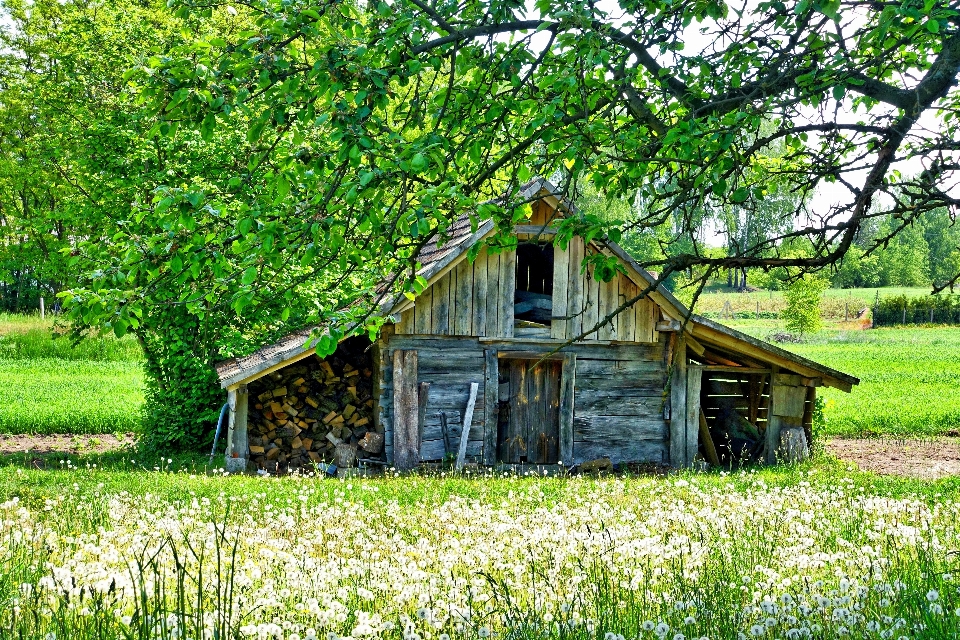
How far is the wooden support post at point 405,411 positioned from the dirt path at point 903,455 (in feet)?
27.7

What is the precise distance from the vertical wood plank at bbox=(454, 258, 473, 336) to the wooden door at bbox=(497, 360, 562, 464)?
1250 mm

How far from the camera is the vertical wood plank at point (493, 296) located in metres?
16.4

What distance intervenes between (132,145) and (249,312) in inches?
151

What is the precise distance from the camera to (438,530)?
7473mm

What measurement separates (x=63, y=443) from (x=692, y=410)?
13.4 m

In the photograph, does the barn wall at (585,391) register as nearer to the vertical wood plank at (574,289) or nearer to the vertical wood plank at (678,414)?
the vertical wood plank at (678,414)

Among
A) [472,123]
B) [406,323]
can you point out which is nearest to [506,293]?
[406,323]

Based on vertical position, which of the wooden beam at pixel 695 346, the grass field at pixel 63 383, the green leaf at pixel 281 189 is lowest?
the grass field at pixel 63 383

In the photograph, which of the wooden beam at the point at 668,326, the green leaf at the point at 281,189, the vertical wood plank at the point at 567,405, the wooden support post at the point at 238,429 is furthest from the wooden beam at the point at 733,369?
the green leaf at the point at 281,189

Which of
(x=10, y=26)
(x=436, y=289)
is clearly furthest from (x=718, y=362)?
(x=10, y=26)

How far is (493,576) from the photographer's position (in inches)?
212

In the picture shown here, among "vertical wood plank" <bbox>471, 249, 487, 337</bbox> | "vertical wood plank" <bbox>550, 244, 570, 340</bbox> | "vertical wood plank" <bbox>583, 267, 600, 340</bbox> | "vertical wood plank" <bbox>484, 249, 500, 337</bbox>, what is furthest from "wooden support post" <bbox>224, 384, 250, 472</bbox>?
"vertical wood plank" <bbox>583, 267, 600, 340</bbox>

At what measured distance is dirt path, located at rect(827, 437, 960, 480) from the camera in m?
16.8

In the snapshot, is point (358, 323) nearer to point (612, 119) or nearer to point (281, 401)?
point (612, 119)
